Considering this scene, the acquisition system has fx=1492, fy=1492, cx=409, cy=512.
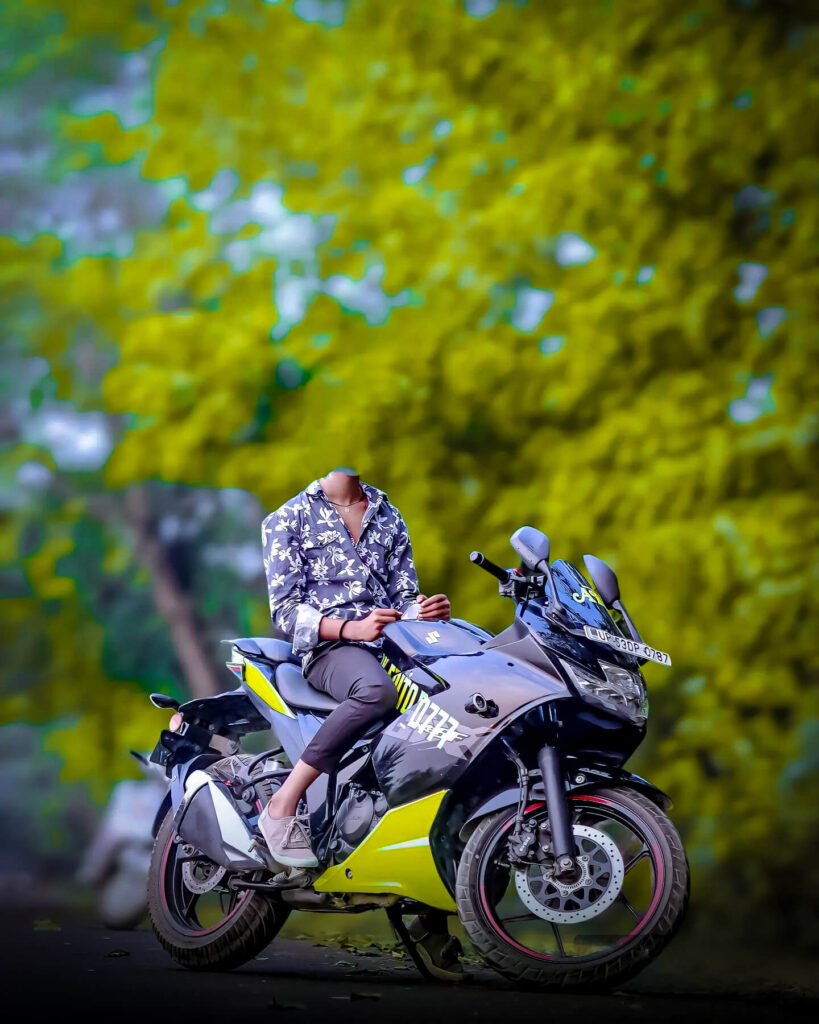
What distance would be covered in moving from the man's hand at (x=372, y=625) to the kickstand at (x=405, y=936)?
928 millimetres

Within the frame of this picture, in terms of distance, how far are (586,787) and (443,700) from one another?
0.58m

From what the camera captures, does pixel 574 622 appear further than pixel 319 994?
No

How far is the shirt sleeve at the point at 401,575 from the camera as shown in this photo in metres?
5.66

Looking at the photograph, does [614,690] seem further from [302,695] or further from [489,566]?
[302,695]

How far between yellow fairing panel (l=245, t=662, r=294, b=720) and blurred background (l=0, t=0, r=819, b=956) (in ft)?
10.00

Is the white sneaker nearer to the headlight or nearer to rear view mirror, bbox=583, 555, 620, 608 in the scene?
the headlight

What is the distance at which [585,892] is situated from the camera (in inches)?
182

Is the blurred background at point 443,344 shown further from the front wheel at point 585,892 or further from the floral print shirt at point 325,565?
the front wheel at point 585,892

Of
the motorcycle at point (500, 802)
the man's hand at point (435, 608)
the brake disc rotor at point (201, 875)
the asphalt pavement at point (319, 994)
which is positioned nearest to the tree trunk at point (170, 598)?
the asphalt pavement at point (319, 994)

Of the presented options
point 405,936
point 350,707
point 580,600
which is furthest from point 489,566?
point 405,936

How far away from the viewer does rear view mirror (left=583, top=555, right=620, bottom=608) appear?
5016mm

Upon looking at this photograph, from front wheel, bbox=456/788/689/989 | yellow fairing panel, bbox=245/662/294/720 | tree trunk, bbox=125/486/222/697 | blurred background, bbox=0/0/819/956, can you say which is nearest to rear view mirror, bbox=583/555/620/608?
front wheel, bbox=456/788/689/989

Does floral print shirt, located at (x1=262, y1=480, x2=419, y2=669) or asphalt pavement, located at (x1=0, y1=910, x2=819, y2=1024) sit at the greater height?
floral print shirt, located at (x1=262, y1=480, x2=419, y2=669)

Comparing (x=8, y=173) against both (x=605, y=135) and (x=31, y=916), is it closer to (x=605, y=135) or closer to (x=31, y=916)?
(x=605, y=135)
